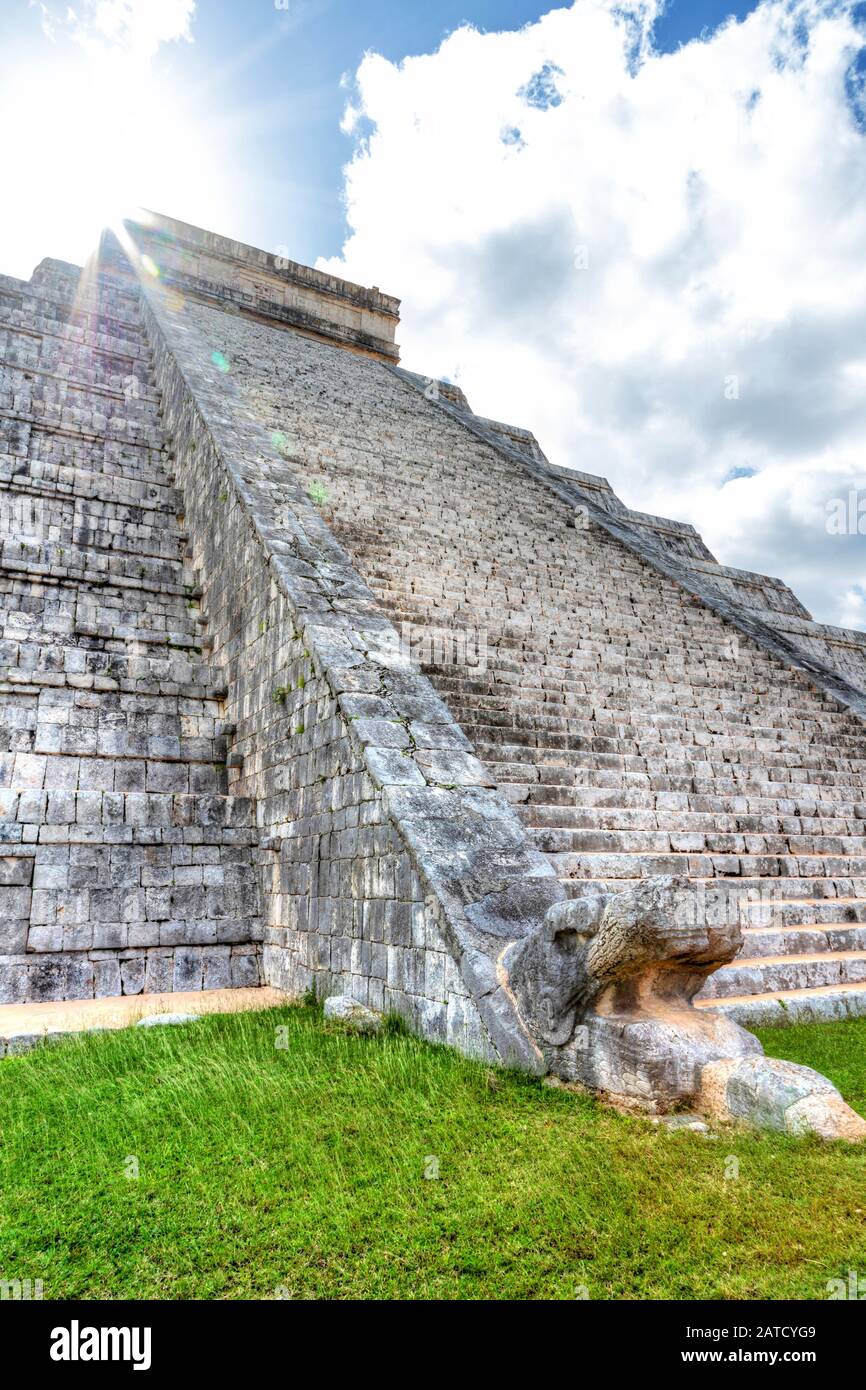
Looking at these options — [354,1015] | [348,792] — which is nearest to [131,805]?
[348,792]

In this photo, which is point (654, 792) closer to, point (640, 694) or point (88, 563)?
point (640, 694)

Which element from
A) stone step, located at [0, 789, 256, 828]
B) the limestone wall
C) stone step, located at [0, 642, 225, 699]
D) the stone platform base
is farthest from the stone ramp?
the stone platform base

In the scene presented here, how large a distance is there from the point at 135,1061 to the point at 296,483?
21.3 ft

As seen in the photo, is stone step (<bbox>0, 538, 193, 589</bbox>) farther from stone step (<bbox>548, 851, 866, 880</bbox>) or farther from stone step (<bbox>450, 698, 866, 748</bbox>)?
stone step (<bbox>548, 851, 866, 880</bbox>)

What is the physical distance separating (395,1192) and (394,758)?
9.37 ft

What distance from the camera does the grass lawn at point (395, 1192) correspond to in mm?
2279

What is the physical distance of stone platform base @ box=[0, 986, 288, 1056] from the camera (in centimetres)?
474

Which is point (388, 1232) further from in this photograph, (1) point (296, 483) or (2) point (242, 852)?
(1) point (296, 483)

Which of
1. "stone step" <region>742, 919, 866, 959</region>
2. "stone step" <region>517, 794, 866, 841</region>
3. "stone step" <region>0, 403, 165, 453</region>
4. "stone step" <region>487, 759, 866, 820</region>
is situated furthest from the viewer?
"stone step" <region>0, 403, 165, 453</region>

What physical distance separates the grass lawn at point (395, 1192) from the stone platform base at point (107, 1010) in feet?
2.69

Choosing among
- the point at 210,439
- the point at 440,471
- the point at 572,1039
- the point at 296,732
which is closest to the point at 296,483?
the point at 210,439

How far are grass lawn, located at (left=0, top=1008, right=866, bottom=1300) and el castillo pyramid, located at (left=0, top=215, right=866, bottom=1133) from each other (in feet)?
1.38

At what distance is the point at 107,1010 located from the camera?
5.52 m

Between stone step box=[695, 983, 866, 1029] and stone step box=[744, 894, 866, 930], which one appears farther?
stone step box=[744, 894, 866, 930]
